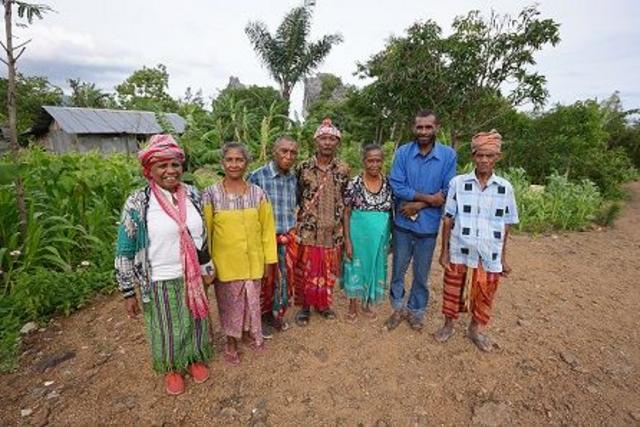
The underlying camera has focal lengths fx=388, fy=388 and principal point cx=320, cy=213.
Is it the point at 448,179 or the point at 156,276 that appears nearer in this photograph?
the point at 156,276

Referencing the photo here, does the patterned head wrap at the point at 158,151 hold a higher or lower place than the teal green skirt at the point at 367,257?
higher

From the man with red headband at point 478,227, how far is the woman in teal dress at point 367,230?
0.43m

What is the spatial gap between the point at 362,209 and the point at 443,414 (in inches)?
52.4

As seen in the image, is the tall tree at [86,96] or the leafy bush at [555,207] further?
the tall tree at [86,96]

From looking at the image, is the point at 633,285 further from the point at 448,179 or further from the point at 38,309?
the point at 38,309

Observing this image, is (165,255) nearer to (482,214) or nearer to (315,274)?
(315,274)

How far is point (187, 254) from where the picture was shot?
6.62 feet

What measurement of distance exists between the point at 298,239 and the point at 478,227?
46.4 inches

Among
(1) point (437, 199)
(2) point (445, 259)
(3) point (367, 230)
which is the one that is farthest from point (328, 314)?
(1) point (437, 199)

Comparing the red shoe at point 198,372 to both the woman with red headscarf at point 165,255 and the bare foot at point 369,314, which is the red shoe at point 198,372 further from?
the bare foot at point 369,314

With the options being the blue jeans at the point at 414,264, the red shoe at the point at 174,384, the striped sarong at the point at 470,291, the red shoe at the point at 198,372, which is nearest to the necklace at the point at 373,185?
the blue jeans at the point at 414,264

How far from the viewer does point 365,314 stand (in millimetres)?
3111

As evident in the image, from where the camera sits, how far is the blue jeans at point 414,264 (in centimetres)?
273

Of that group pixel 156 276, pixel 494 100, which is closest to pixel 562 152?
pixel 494 100
